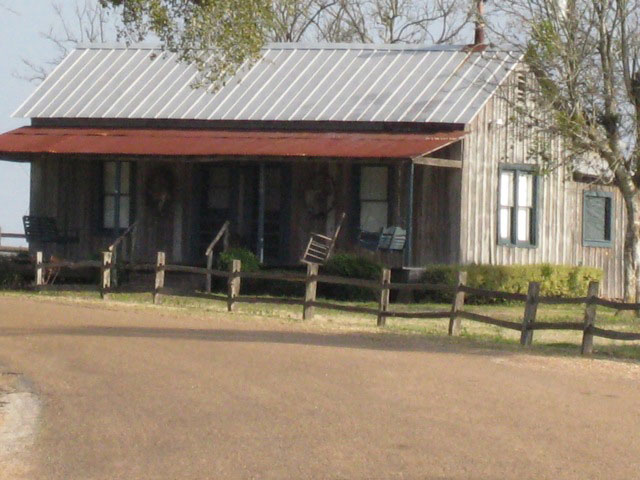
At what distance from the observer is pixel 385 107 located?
91.2ft

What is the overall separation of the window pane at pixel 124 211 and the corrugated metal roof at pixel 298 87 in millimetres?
1963

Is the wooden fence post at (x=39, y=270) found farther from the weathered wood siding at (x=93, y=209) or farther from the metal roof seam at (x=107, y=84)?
the metal roof seam at (x=107, y=84)

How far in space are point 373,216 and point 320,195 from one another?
1.26 meters

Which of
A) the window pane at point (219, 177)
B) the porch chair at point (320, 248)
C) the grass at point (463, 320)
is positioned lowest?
the grass at point (463, 320)

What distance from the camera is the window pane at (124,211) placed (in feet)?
98.3

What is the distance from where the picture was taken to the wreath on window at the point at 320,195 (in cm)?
2791

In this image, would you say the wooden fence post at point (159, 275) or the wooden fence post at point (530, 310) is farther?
the wooden fence post at point (159, 275)

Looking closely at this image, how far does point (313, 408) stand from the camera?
1119 centimetres

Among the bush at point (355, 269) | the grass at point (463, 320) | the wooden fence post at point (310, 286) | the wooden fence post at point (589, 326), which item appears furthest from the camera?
the bush at point (355, 269)

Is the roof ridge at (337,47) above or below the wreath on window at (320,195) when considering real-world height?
above

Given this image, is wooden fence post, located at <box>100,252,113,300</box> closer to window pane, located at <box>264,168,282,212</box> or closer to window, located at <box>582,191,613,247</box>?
window pane, located at <box>264,168,282,212</box>

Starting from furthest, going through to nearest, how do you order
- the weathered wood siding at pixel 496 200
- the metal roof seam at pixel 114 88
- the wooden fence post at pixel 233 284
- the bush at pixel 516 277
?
the metal roof seam at pixel 114 88 < the weathered wood siding at pixel 496 200 < the bush at pixel 516 277 < the wooden fence post at pixel 233 284

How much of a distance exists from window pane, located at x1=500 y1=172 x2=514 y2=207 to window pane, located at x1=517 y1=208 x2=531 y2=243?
0.44 meters

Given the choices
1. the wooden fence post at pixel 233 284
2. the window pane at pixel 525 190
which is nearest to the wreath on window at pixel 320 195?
Result: the window pane at pixel 525 190
